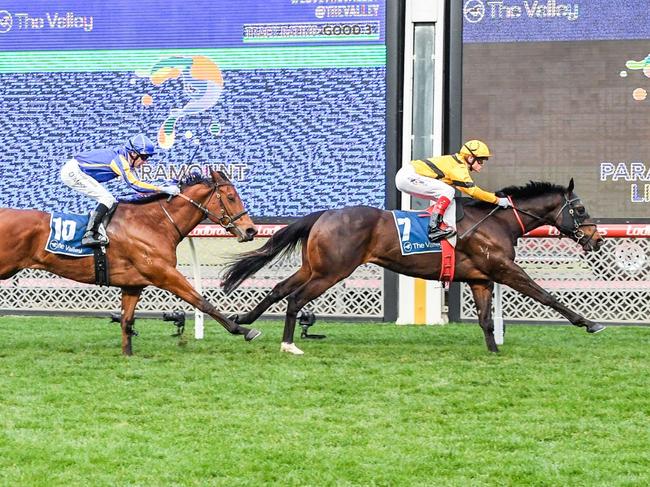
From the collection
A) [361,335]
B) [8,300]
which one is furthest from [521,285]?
[8,300]

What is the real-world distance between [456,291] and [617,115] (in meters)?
2.10

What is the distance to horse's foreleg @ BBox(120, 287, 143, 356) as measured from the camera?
24.8 feet

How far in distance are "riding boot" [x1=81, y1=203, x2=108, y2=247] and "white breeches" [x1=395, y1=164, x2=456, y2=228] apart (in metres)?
2.18

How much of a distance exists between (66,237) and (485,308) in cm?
299

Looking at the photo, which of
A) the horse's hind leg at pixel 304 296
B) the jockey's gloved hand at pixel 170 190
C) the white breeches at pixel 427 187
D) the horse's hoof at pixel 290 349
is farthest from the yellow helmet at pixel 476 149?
the jockey's gloved hand at pixel 170 190

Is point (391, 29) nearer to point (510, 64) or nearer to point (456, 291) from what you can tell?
point (510, 64)

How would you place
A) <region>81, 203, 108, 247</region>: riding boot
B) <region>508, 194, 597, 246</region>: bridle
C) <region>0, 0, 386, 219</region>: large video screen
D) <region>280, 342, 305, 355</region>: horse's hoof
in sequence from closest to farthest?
<region>81, 203, 108, 247</region>: riding boot, <region>280, 342, 305, 355</region>: horse's hoof, <region>508, 194, 597, 246</region>: bridle, <region>0, 0, 386, 219</region>: large video screen

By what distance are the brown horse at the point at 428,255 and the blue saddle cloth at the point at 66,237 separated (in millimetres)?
1131

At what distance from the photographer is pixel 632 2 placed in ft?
31.7

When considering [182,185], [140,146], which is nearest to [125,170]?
[140,146]

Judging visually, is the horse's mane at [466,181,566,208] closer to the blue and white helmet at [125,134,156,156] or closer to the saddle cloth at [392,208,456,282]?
the saddle cloth at [392,208,456,282]

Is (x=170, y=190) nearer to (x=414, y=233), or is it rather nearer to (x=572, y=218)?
(x=414, y=233)

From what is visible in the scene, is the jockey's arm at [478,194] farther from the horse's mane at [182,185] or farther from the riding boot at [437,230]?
the horse's mane at [182,185]

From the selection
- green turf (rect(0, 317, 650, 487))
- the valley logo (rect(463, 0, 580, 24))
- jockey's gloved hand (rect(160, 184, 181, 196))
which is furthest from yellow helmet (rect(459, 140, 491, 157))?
the valley logo (rect(463, 0, 580, 24))
